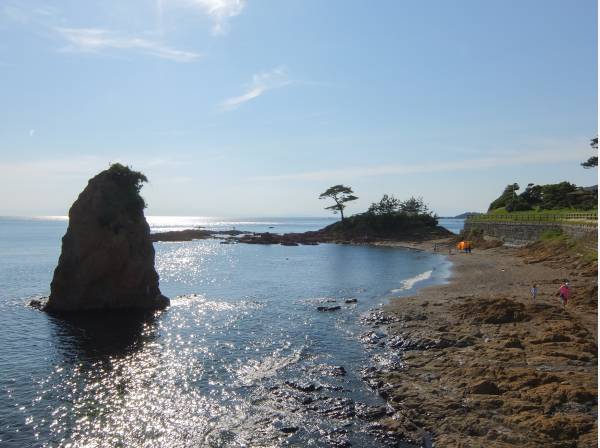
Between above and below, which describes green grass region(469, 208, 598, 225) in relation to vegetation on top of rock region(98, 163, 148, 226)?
below

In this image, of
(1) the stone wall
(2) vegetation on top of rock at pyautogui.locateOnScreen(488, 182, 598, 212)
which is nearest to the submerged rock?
(1) the stone wall

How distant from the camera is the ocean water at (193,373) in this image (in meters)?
17.1

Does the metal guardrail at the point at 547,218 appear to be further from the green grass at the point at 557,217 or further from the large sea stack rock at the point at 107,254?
the large sea stack rock at the point at 107,254

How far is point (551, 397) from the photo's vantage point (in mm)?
16938

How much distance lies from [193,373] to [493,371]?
1455cm

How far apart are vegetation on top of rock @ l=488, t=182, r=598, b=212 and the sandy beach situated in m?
57.1

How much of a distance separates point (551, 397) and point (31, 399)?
21.6 m

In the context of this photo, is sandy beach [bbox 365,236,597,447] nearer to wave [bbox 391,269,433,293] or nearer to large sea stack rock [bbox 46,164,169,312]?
wave [bbox 391,269,433,293]

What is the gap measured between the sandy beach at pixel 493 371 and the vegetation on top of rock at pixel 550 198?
57100 mm

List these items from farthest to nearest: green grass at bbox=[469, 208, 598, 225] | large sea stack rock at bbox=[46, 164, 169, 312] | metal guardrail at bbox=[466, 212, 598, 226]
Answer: green grass at bbox=[469, 208, 598, 225] < metal guardrail at bbox=[466, 212, 598, 226] < large sea stack rock at bbox=[46, 164, 169, 312]

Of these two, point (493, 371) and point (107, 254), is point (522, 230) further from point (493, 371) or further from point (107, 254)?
point (107, 254)

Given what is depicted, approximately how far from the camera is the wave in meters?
48.3

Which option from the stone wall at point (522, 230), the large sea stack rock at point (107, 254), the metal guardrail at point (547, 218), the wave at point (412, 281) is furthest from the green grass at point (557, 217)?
the large sea stack rock at point (107, 254)

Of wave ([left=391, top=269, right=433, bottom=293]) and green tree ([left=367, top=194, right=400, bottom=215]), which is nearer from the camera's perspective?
wave ([left=391, top=269, right=433, bottom=293])
